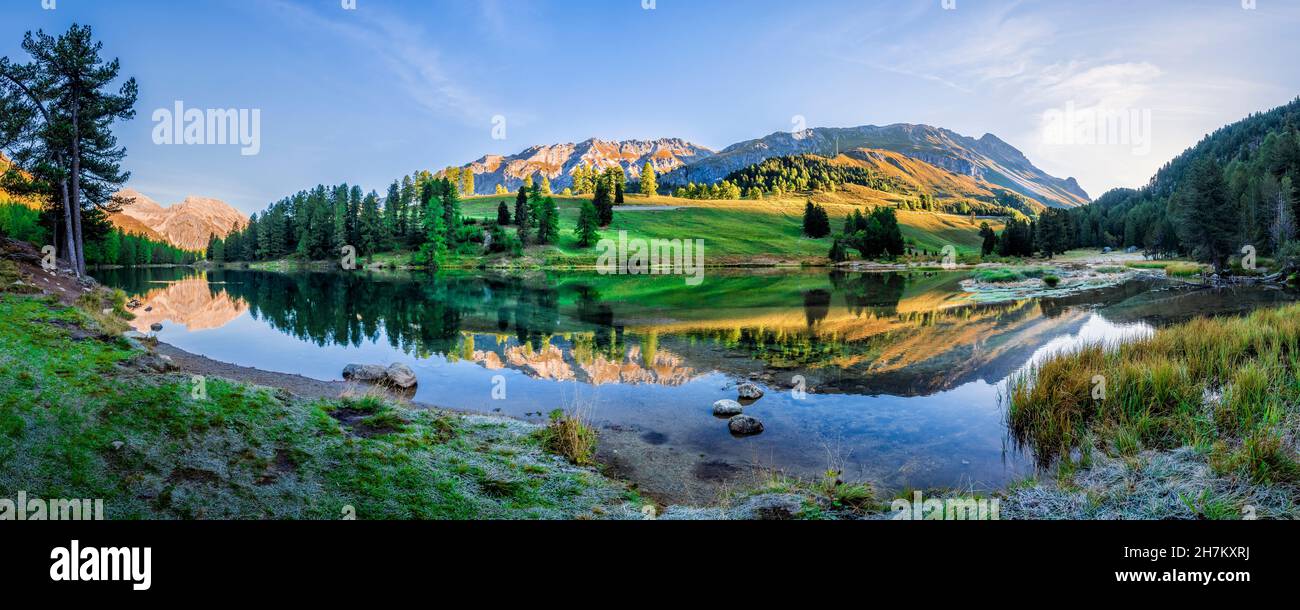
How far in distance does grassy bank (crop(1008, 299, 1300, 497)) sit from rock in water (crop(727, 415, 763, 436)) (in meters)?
5.93

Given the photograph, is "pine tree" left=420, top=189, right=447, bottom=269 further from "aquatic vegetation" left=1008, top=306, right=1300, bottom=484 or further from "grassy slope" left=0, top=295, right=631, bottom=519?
"aquatic vegetation" left=1008, top=306, right=1300, bottom=484

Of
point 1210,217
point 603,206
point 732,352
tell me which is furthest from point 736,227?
point 732,352

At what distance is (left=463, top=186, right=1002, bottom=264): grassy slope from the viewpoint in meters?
112

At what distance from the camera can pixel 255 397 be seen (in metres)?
11.4

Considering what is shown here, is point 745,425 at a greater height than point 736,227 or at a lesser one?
lesser

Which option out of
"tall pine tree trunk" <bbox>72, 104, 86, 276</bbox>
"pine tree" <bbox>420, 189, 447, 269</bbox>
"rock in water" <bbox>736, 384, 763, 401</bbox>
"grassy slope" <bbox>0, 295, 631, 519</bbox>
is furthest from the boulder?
"pine tree" <bbox>420, 189, 447, 269</bbox>

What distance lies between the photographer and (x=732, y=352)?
24.2 meters

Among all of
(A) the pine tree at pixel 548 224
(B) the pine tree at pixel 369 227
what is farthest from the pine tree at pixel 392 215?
(A) the pine tree at pixel 548 224

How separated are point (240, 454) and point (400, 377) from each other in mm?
9739

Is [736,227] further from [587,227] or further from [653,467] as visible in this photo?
[653,467]

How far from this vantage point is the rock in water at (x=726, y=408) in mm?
14922

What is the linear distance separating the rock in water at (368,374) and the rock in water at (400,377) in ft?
0.74

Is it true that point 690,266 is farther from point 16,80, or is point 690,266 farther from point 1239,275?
point 16,80
